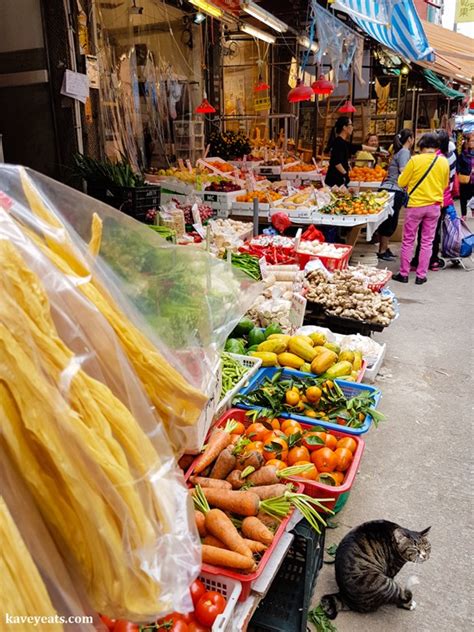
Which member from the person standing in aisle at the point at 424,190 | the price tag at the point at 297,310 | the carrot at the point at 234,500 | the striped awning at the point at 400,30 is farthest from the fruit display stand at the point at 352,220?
the carrot at the point at 234,500

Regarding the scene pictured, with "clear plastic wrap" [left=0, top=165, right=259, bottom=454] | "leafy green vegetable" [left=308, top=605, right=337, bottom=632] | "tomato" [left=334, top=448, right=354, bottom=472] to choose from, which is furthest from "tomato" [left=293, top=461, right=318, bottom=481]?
"clear plastic wrap" [left=0, top=165, right=259, bottom=454]

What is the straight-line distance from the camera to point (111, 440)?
973 millimetres

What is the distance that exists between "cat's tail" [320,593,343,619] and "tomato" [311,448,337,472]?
1.99ft

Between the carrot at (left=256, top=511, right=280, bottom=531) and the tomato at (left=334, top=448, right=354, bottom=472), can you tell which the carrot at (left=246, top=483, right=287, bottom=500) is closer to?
the carrot at (left=256, top=511, right=280, bottom=531)

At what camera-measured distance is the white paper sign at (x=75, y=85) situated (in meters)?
5.50

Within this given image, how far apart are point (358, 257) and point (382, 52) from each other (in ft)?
28.4

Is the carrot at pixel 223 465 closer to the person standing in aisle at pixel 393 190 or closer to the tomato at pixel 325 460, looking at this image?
the tomato at pixel 325 460

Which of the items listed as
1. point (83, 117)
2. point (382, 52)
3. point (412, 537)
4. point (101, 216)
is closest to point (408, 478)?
point (412, 537)

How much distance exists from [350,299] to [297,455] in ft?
9.02

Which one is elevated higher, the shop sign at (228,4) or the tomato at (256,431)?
the shop sign at (228,4)

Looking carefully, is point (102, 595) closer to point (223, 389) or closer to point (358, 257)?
point (223, 389)

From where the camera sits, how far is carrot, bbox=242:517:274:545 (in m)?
2.05

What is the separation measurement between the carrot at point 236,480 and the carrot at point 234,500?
10 centimetres

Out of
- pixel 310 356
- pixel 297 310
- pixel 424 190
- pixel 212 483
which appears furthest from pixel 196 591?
pixel 424 190
